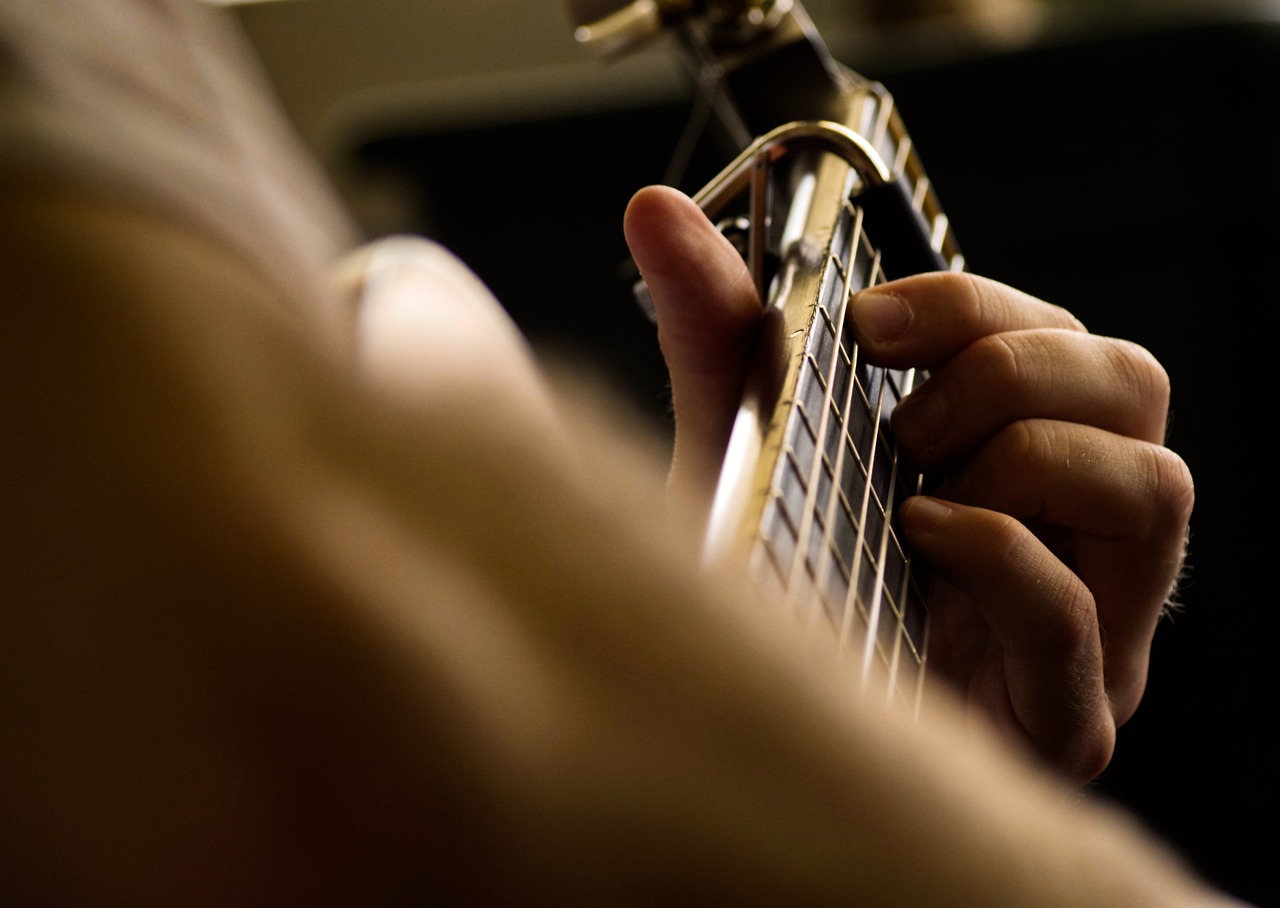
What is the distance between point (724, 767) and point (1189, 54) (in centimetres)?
106

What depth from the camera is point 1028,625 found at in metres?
0.42

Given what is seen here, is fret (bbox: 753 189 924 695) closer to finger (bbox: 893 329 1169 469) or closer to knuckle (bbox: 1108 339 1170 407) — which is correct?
finger (bbox: 893 329 1169 469)

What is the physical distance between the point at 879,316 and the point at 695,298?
0.20 feet

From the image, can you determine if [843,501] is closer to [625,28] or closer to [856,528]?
[856,528]

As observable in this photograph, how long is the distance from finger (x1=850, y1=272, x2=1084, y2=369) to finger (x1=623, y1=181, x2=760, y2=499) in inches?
1.7

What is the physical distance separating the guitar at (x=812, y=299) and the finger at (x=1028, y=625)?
1 cm

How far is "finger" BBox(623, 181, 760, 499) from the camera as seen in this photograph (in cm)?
36

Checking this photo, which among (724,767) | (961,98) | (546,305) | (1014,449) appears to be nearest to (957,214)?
(961,98)

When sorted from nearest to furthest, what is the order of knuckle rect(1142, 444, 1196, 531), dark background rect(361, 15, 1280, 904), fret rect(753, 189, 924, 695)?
fret rect(753, 189, 924, 695), knuckle rect(1142, 444, 1196, 531), dark background rect(361, 15, 1280, 904)

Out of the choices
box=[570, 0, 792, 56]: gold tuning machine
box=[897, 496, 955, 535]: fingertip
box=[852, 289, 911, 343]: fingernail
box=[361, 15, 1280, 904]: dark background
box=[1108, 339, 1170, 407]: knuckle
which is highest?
box=[570, 0, 792, 56]: gold tuning machine

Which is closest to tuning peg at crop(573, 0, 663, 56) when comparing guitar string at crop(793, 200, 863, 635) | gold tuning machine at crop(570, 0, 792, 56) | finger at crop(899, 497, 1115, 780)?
gold tuning machine at crop(570, 0, 792, 56)

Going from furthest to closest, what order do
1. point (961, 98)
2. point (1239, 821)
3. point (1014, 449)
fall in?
point (961, 98) → point (1239, 821) → point (1014, 449)

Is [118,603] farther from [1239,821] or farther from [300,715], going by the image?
[1239,821]

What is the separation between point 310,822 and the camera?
132 mm
